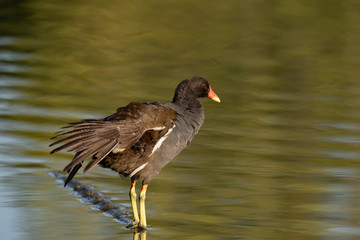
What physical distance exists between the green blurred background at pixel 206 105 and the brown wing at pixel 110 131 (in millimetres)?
661

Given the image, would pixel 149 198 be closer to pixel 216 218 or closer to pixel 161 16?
pixel 216 218

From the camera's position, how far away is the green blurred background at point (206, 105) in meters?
6.84

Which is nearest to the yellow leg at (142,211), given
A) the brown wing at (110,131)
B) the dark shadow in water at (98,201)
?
the dark shadow in water at (98,201)

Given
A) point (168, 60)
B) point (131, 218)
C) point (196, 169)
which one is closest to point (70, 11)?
point (168, 60)

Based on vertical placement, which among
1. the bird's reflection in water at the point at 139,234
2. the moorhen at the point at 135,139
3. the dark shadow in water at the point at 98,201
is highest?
the moorhen at the point at 135,139

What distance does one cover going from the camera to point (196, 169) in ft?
27.8

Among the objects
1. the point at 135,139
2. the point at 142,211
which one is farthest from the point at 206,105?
the point at 135,139

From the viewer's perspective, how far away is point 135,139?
6480 millimetres

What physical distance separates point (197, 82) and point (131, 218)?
166cm

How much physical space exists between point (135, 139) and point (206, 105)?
17.9 ft

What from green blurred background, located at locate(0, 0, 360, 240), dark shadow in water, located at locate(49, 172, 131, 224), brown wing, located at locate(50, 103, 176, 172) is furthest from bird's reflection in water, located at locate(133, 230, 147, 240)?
brown wing, located at locate(50, 103, 176, 172)

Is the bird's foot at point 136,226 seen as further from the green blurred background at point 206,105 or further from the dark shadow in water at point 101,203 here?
the green blurred background at point 206,105

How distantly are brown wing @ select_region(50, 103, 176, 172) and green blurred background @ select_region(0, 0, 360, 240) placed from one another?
2.17 ft

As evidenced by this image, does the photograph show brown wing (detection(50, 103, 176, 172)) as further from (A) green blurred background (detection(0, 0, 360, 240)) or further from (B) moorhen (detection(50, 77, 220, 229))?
(A) green blurred background (detection(0, 0, 360, 240))
